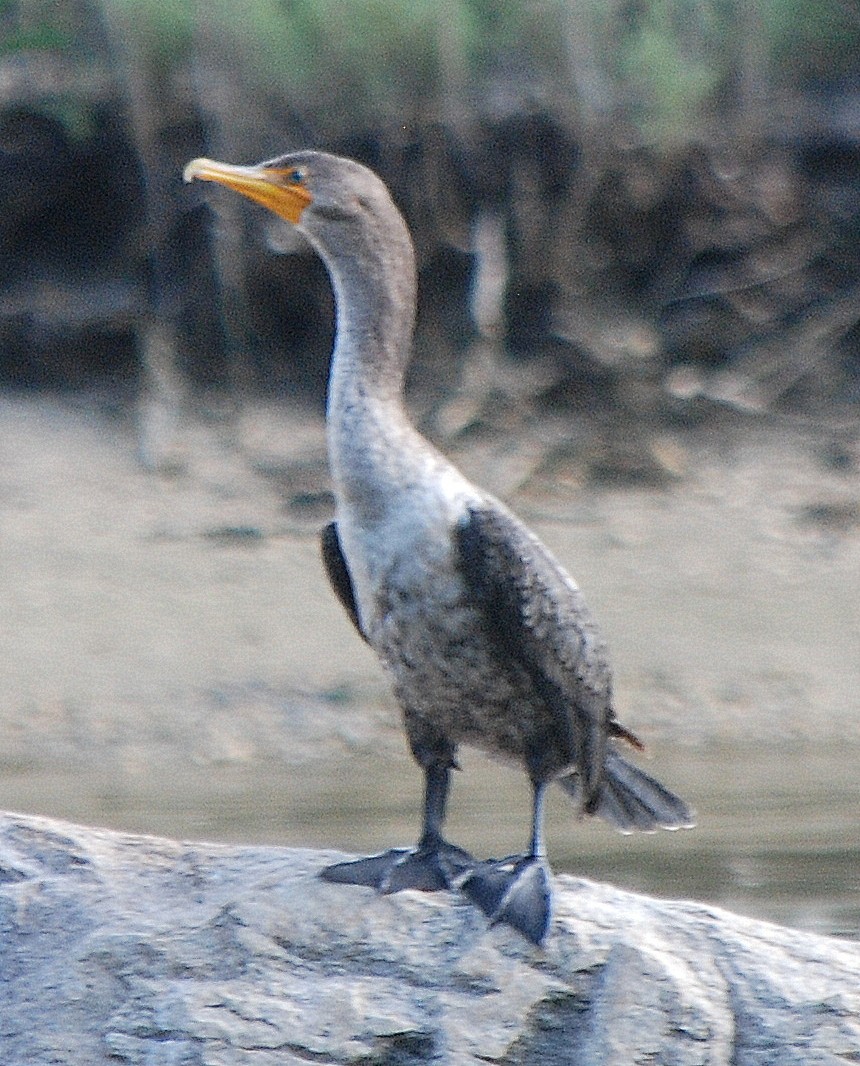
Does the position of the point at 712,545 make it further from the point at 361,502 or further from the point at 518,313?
the point at 361,502

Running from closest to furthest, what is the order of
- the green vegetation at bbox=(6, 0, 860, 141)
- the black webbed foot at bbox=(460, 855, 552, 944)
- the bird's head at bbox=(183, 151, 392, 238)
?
1. the black webbed foot at bbox=(460, 855, 552, 944)
2. the bird's head at bbox=(183, 151, 392, 238)
3. the green vegetation at bbox=(6, 0, 860, 141)

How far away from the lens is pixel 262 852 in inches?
183

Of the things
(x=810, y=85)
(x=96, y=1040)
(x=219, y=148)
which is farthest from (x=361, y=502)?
(x=810, y=85)

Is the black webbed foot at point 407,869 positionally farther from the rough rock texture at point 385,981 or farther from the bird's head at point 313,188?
the bird's head at point 313,188

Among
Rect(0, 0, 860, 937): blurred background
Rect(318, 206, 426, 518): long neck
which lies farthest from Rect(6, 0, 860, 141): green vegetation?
Rect(318, 206, 426, 518): long neck

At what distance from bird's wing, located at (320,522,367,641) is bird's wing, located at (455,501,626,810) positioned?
0.39 metres

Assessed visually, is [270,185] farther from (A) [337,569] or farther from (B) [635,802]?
(B) [635,802]

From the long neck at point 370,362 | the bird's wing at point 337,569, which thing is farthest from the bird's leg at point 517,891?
the long neck at point 370,362

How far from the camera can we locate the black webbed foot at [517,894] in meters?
4.28

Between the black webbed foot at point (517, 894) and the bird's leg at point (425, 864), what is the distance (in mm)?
72

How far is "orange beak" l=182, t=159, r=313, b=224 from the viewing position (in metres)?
5.05

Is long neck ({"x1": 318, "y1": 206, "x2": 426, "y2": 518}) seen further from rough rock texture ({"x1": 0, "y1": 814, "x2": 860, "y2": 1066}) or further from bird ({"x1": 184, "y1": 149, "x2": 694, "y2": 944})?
rough rock texture ({"x1": 0, "y1": 814, "x2": 860, "y2": 1066})

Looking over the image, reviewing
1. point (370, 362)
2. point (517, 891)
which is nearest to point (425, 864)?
point (517, 891)

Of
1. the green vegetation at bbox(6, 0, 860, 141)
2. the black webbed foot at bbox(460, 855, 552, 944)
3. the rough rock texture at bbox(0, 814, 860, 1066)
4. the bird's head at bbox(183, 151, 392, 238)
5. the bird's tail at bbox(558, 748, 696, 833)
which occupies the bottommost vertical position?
the rough rock texture at bbox(0, 814, 860, 1066)
